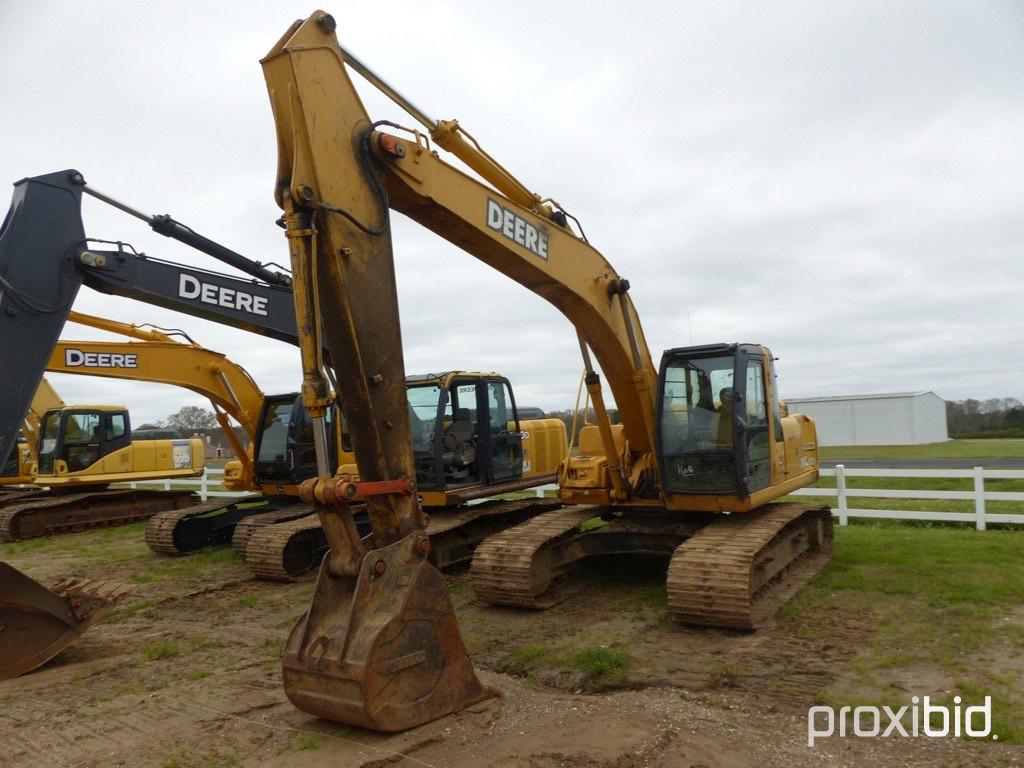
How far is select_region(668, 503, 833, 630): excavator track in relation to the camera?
21.2ft

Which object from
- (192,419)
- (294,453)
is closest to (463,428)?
(294,453)

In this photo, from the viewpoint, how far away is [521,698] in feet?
17.1

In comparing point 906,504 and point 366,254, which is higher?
point 366,254

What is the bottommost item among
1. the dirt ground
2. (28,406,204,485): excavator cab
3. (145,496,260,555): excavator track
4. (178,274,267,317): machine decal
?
the dirt ground

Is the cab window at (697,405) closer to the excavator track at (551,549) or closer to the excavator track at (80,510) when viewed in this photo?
the excavator track at (551,549)

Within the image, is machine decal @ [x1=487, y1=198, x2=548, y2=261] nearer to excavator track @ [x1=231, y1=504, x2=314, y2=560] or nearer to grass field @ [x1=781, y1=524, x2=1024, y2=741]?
grass field @ [x1=781, y1=524, x2=1024, y2=741]

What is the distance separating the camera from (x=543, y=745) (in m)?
4.43

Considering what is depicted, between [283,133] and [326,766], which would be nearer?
[326,766]

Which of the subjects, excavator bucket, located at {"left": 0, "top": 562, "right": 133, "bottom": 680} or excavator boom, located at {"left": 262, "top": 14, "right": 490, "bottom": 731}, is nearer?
excavator boom, located at {"left": 262, "top": 14, "right": 490, "bottom": 731}

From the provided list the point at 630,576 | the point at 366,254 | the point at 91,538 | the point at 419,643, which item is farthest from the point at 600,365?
the point at 91,538

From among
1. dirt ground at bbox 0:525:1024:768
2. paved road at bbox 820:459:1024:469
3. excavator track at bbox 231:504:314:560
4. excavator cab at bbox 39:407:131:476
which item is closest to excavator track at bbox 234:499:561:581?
excavator track at bbox 231:504:314:560

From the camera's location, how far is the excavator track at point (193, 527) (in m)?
12.1

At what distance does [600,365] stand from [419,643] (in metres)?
4.08

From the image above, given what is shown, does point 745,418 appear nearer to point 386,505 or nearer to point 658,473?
point 658,473
